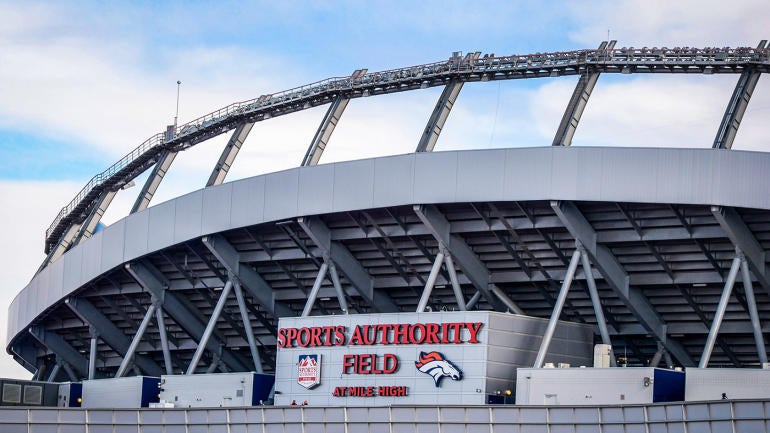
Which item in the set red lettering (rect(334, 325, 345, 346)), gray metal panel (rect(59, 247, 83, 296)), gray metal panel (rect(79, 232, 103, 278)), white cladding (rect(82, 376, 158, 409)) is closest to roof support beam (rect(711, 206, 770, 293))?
red lettering (rect(334, 325, 345, 346))

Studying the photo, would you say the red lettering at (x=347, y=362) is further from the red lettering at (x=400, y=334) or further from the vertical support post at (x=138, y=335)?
the vertical support post at (x=138, y=335)

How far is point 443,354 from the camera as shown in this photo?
55344 millimetres

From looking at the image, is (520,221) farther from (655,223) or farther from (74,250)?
(74,250)

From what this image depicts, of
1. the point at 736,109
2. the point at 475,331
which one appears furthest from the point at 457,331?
the point at 736,109

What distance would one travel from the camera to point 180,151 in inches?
3191

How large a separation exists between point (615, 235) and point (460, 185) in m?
6.59

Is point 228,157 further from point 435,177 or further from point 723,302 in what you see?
point 723,302

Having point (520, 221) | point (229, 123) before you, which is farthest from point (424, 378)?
point (229, 123)

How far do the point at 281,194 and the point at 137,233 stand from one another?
37.6ft

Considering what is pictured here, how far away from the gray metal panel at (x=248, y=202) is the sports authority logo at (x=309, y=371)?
7557 mm

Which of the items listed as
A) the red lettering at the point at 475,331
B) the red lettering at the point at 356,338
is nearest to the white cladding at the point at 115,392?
the red lettering at the point at 356,338

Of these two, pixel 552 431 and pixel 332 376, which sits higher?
pixel 332 376

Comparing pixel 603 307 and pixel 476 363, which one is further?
pixel 603 307

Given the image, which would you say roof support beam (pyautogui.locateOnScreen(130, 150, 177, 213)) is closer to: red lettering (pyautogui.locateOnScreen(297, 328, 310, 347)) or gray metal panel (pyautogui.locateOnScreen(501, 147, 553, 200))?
red lettering (pyautogui.locateOnScreen(297, 328, 310, 347))
